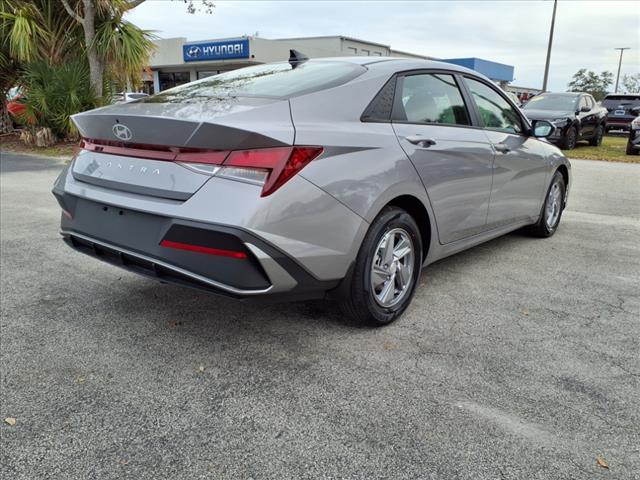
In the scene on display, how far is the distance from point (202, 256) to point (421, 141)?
1.55 metres

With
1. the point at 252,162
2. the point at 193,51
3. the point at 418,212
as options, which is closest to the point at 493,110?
the point at 418,212

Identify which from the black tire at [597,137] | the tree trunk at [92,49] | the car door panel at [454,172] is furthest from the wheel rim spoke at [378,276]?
the black tire at [597,137]

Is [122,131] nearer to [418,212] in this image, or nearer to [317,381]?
[317,381]

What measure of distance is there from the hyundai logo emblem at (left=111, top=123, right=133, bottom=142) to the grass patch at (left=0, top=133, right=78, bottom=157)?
35.8ft

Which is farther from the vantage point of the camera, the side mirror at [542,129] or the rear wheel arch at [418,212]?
the side mirror at [542,129]

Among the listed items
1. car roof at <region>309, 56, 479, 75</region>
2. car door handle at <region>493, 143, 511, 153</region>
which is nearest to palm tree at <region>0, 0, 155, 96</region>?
car roof at <region>309, 56, 479, 75</region>

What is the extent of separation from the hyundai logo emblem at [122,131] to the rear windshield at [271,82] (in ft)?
1.12

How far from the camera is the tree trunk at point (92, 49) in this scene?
1264cm

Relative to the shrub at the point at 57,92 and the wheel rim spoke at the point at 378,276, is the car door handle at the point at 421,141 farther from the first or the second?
the shrub at the point at 57,92

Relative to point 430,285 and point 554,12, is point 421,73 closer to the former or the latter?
point 430,285

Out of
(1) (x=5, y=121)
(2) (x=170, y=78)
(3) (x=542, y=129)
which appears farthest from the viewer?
(2) (x=170, y=78)

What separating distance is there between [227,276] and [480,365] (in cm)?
136

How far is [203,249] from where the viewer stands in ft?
8.16

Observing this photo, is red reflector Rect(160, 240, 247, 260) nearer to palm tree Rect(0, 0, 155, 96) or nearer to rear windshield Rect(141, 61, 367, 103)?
rear windshield Rect(141, 61, 367, 103)
